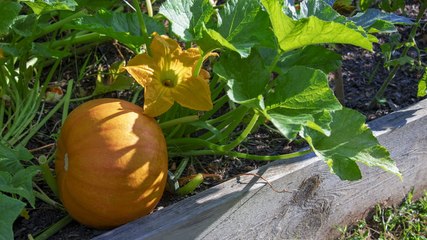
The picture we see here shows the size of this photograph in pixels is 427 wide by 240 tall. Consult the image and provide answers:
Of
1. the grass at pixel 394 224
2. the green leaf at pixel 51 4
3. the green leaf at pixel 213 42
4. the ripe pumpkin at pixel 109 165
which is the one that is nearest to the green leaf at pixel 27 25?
the green leaf at pixel 51 4

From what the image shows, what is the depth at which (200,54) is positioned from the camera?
6.32 feet

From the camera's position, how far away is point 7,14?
1.88m

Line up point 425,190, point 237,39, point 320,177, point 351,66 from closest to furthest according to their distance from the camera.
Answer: point 237,39 → point 320,177 → point 425,190 → point 351,66

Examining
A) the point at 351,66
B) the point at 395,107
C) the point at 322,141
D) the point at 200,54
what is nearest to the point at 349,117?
the point at 322,141

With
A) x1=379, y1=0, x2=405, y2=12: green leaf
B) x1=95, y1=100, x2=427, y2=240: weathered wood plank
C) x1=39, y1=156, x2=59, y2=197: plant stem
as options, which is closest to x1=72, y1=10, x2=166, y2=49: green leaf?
x1=39, y1=156, x2=59, y2=197: plant stem

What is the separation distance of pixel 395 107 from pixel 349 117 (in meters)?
0.76

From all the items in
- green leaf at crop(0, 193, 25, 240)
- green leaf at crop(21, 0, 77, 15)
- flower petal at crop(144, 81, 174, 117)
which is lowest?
green leaf at crop(0, 193, 25, 240)

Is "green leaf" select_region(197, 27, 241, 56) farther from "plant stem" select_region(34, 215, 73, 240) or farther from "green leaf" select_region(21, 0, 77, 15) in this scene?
"plant stem" select_region(34, 215, 73, 240)

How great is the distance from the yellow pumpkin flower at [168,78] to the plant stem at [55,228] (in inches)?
14.8

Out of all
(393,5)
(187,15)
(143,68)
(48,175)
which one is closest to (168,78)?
(143,68)

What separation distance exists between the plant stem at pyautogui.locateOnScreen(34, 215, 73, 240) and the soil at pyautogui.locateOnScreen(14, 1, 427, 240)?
0.05ft

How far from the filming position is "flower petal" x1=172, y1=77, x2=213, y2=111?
1.92 m

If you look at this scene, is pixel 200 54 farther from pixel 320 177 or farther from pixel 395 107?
pixel 395 107

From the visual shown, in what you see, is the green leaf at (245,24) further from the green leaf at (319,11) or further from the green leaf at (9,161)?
the green leaf at (9,161)
